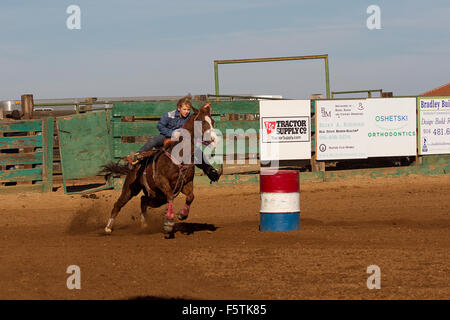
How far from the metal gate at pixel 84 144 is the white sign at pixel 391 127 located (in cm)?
757

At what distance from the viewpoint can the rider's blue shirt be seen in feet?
33.6

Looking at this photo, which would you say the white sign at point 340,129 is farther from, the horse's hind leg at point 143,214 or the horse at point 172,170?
Answer: the horse at point 172,170

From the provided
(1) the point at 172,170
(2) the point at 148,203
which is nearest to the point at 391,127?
(2) the point at 148,203

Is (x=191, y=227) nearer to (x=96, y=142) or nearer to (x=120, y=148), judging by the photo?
(x=120, y=148)

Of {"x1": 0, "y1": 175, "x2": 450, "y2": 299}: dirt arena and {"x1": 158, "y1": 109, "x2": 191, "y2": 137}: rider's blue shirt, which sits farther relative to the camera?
{"x1": 158, "y1": 109, "x2": 191, "y2": 137}: rider's blue shirt

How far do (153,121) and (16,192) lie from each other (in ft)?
13.8

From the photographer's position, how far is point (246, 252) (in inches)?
347

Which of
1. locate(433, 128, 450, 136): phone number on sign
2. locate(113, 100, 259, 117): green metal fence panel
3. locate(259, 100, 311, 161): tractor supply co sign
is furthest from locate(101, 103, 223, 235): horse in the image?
locate(433, 128, 450, 136): phone number on sign

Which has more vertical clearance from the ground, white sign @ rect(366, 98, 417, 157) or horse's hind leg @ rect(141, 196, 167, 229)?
white sign @ rect(366, 98, 417, 157)

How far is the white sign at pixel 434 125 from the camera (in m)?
19.1

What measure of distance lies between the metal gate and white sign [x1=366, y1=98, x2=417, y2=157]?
24.8 ft

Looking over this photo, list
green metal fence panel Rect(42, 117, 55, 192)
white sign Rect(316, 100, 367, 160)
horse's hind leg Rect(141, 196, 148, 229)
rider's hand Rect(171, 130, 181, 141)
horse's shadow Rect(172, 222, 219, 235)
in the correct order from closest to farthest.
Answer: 1. rider's hand Rect(171, 130, 181, 141)
2. horse's shadow Rect(172, 222, 219, 235)
3. horse's hind leg Rect(141, 196, 148, 229)
4. green metal fence panel Rect(42, 117, 55, 192)
5. white sign Rect(316, 100, 367, 160)

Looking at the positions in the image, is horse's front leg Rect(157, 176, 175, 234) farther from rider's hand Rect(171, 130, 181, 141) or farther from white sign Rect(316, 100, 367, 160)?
white sign Rect(316, 100, 367, 160)

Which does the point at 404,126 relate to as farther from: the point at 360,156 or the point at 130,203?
the point at 130,203
